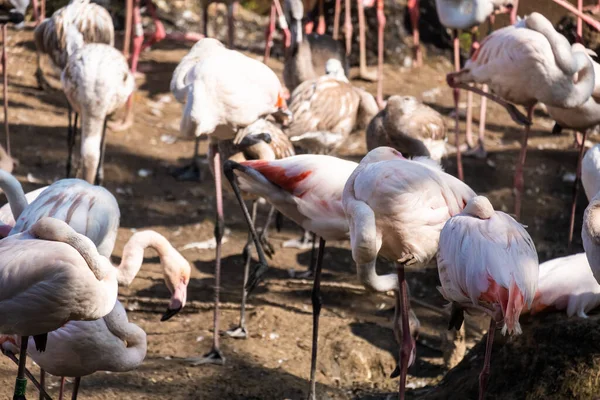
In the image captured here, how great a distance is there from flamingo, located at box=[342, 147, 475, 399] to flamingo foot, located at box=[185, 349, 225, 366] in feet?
3.42

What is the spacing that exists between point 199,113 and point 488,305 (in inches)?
80.8

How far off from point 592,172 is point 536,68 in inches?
38.2

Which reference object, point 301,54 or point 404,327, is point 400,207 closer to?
point 404,327

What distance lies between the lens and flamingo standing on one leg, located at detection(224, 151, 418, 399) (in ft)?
14.2

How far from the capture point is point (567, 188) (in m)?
7.31

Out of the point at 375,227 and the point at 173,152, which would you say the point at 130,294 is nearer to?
the point at 375,227

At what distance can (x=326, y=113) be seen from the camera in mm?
6148

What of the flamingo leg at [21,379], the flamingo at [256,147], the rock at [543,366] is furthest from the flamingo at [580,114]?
the flamingo leg at [21,379]

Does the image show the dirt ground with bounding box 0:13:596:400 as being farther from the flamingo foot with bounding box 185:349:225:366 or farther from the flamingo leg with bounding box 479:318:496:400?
the flamingo leg with bounding box 479:318:496:400

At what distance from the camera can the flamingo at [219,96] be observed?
4965 millimetres

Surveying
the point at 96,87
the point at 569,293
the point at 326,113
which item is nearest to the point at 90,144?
the point at 96,87

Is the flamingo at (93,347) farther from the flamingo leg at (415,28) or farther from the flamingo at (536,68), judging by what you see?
the flamingo leg at (415,28)

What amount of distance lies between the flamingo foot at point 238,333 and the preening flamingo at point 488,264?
170cm

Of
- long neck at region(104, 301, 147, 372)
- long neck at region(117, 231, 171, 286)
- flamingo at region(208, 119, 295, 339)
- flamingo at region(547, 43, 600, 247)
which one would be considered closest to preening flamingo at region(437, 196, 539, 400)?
long neck at region(104, 301, 147, 372)
